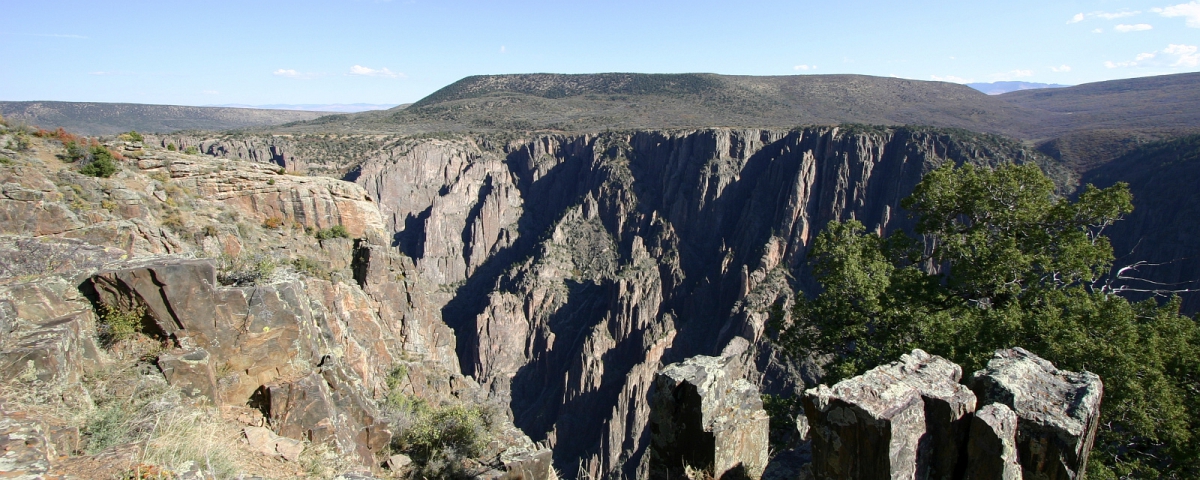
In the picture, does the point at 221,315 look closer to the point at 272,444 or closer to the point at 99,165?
the point at 272,444

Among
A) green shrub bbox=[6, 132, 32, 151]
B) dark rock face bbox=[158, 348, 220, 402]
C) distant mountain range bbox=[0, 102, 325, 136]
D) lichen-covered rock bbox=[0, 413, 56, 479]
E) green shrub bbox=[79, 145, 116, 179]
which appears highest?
distant mountain range bbox=[0, 102, 325, 136]

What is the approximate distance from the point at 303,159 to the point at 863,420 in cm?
7746

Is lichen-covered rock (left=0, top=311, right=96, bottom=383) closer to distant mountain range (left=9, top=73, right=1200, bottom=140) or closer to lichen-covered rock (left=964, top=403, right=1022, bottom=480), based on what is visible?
lichen-covered rock (left=964, top=403, right=1022, bottom=480)

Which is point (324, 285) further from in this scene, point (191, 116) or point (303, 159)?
point (191, 116)

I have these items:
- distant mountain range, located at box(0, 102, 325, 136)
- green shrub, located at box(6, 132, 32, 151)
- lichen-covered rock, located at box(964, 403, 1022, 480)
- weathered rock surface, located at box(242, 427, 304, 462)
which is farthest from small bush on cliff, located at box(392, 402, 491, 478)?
distant mountain range, located at box(0, 102, 325, 136)

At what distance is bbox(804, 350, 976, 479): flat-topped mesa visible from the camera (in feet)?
17.6

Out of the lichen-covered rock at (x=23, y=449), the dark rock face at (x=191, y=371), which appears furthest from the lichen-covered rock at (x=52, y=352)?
the lichen-covered rock at (x=23, y=449)

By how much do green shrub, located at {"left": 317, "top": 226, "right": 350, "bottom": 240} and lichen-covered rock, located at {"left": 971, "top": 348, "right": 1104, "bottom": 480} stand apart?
698 inches

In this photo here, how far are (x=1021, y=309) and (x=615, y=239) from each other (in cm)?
6506

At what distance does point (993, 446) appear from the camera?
5.25 meters

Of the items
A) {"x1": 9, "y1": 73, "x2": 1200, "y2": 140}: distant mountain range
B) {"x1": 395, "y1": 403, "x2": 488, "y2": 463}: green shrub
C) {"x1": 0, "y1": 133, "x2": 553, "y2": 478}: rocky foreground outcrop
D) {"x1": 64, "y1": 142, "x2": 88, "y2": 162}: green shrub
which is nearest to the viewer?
{"x1": 0, "y1": 133, "x2": 553, "y2": 478}: rocky foreground outcrop

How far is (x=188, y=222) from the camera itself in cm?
1415

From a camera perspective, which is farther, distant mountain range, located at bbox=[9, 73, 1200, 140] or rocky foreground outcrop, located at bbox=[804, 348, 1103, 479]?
distant mountain range, located at bbox=[9, 73, 1200, 140]

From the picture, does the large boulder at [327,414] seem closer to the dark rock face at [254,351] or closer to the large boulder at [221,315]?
the dark rock face at [254,351]
